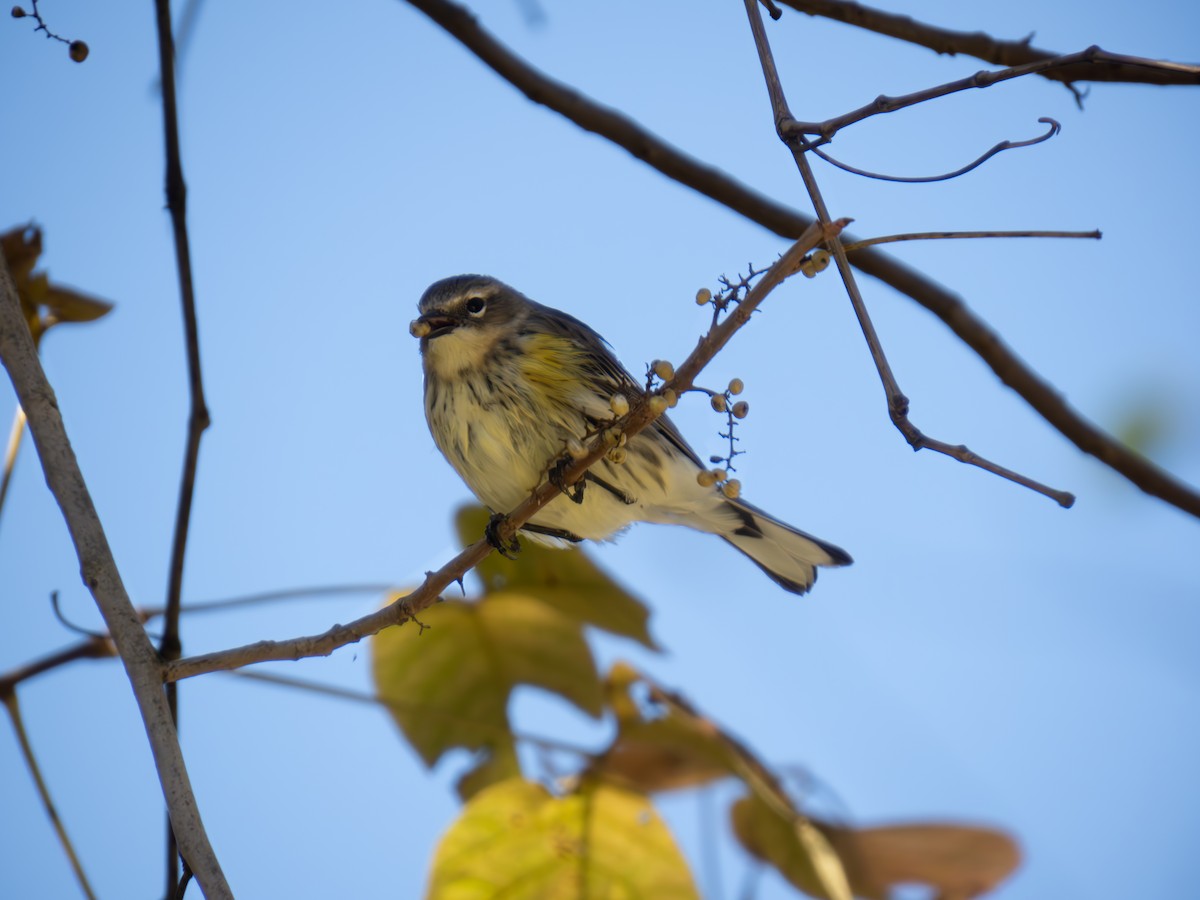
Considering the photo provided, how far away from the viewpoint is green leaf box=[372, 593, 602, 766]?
3.39 meters

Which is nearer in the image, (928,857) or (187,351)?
(928,857)

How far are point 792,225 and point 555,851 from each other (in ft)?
7.76

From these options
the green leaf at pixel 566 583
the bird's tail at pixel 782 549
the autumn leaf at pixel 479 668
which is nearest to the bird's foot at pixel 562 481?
the green leaf at pixel 566 583

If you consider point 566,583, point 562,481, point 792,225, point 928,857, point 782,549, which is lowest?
point 928,857

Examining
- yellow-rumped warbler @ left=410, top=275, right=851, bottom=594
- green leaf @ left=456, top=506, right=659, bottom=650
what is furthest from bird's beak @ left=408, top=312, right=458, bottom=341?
green leaf @ left=456, top=506, right=659, bottom=650

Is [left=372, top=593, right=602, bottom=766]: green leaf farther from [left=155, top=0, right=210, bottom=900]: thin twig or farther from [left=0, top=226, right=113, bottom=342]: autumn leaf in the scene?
[left=0, top=226, right=113, bottom=342]: autumn leaf

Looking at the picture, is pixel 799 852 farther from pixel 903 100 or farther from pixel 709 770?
pixel 903 100

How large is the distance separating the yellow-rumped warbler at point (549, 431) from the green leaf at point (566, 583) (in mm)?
193

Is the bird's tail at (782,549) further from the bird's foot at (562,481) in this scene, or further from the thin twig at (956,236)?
the thin twig at (956,236)

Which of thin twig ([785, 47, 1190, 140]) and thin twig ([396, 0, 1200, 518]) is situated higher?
thin twig ([396, 0, 1200, 518])

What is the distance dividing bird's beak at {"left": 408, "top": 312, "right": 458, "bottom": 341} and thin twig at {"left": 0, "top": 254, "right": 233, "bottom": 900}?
1.70 metres

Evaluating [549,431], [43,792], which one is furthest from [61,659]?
[549,431]

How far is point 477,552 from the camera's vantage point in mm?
2650

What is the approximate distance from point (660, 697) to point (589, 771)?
0.98ft
